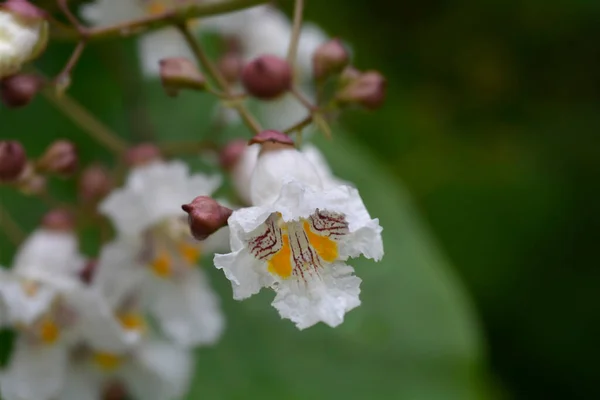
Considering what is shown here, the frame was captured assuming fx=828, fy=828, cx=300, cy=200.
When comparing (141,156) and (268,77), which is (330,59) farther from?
(141,156)

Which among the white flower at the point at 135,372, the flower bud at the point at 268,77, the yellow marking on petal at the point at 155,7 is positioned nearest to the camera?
the flower bud at the point at 268,77

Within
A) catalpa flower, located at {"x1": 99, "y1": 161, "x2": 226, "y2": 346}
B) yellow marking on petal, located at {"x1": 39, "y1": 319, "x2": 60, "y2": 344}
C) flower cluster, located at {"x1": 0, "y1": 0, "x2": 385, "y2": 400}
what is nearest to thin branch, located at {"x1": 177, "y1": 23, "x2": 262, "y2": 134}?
flower cluster, located at {"x1": 0, "y1": 0, "x2": 385, "y2": 400}

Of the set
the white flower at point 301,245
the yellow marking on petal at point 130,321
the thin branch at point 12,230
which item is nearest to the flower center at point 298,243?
the white flower at point 301,245

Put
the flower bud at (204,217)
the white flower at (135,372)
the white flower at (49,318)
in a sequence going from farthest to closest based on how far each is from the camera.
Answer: the white flower at (135,372) → the white flower at (49,318) → the flower bud at (204,217)

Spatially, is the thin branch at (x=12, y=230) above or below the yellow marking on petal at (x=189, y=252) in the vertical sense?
below

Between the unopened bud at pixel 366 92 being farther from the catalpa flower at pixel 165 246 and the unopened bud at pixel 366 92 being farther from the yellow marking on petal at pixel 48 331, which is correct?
the yellow marking on petal at pixel 48 331

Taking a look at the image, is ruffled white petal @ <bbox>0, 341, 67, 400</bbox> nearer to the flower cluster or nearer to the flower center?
the flower cluster
